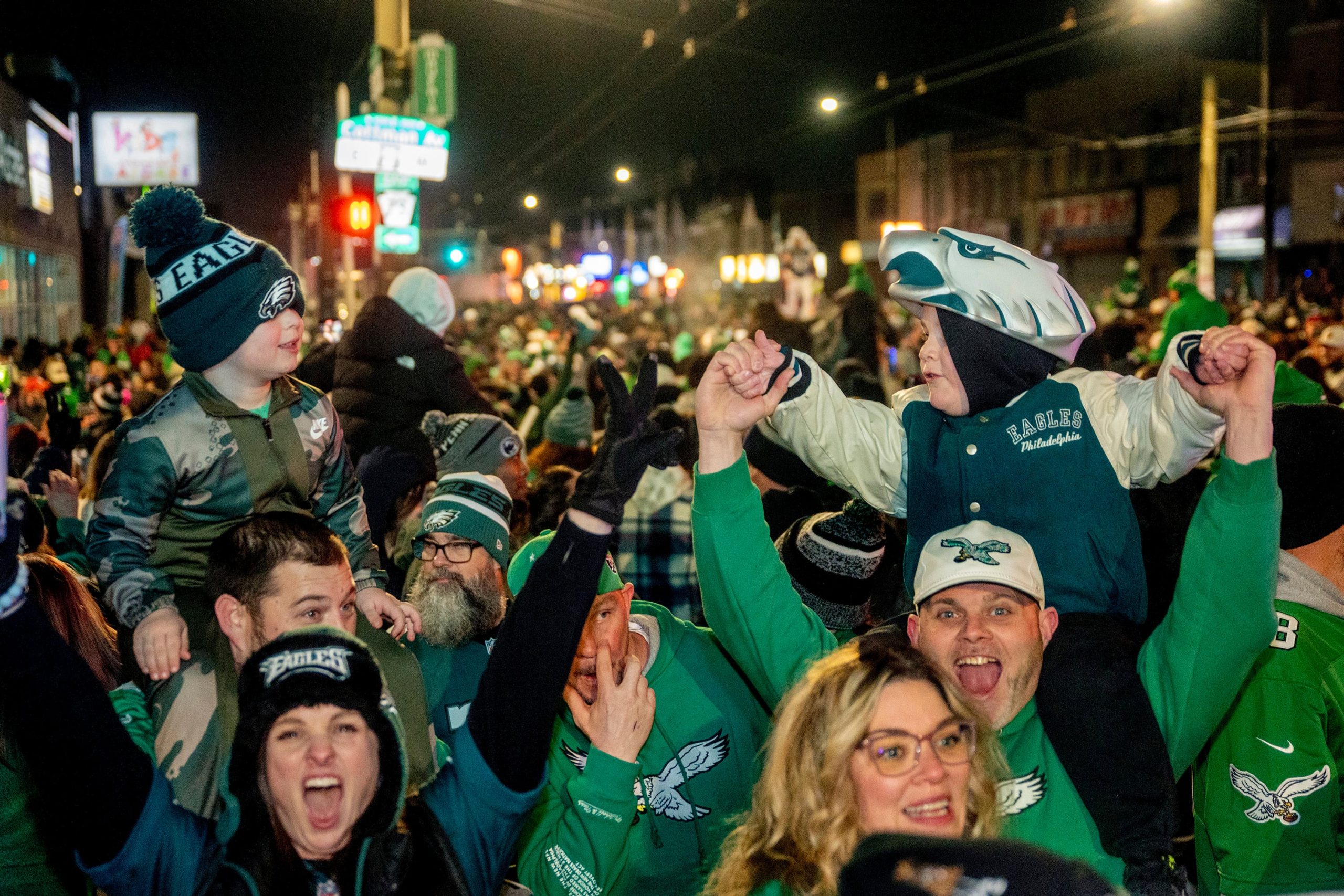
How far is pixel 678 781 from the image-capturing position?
A: 3.66 meters

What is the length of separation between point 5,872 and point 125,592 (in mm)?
809

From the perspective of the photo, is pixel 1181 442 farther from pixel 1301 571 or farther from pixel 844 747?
pixel 844 747

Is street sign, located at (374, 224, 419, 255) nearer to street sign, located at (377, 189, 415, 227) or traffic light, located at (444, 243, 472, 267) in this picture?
street sign, located at (377, 189, 415, 227)

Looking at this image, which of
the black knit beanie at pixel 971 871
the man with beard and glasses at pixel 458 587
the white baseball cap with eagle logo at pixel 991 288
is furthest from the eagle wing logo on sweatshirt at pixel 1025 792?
the man with beard and glasses at pixel 458 587

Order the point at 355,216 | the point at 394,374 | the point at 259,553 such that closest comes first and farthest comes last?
the point at 259,553, the point at 394,374, the point at 355,216

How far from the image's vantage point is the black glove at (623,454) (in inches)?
107

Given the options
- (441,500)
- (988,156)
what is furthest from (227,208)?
(441,500)

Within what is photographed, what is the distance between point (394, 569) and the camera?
5.88 meters

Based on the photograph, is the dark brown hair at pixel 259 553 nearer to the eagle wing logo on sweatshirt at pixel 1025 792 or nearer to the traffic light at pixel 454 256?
the eagle wing logo on sweatshirt at pixel 1025 792

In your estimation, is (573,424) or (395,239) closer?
(573,424)

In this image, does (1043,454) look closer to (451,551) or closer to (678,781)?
(678,781)

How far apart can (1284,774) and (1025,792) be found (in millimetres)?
839

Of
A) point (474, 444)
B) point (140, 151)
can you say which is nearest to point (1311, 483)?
point (474, 444)

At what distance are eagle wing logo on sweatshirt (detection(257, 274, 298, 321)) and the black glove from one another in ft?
4.74
